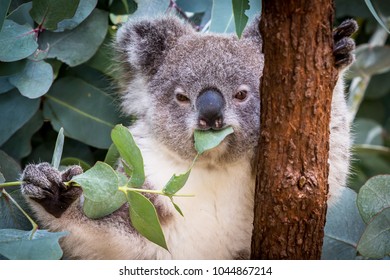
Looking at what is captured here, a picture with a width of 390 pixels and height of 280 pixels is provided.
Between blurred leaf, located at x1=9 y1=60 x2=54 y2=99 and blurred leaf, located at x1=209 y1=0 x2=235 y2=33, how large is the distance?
66cm

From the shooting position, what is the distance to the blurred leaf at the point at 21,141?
3.04 meters

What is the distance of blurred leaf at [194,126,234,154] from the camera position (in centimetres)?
217

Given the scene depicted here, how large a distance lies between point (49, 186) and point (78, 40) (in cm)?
87

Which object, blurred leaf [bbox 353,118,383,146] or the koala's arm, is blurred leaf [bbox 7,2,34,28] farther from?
blurred leaf [bbox 353,118,383,146]

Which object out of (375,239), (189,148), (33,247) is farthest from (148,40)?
(375,239)

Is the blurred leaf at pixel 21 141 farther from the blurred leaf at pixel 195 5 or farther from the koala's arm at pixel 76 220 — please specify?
the blurred leaf at pixel 195 5

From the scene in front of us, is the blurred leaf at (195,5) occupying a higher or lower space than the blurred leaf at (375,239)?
higher

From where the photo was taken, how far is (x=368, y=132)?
13.7ft

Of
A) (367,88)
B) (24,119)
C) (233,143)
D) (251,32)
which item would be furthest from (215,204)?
(367,88)

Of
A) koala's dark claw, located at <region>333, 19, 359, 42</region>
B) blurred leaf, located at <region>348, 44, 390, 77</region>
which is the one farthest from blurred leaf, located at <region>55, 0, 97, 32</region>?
blurred leaf, located at <region>348, 44, 390, 77</region>

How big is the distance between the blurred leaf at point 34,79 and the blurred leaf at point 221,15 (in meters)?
0.66

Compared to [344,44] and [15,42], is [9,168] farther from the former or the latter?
[344,44]

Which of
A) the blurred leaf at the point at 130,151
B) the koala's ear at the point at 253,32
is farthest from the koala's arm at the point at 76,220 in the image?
the koala's ear at the point at 253,32

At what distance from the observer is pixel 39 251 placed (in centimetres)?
214
